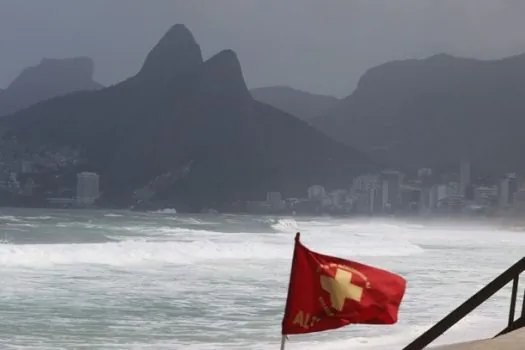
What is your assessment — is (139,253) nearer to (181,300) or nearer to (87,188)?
(181,300)

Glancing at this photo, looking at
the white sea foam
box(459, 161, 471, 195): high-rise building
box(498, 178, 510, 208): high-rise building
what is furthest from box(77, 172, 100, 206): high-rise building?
the white sea foam

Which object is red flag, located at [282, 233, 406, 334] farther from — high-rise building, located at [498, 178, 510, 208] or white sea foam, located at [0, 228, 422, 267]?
high-rise building, located at [498, 178, 510, 208]

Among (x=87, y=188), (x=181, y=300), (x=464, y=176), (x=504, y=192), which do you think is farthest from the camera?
(x=464, y=176)

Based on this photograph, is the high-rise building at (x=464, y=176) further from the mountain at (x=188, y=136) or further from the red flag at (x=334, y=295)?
the red flag at (x=334, y=295)

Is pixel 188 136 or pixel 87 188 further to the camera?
pixel 188 136

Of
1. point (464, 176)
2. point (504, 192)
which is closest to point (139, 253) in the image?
point (504, 192)

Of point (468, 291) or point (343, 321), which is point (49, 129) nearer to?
point (468, 291)

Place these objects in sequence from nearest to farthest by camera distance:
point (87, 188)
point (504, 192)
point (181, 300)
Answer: point (181, 300)
point (87, 188)
point (504, 192)
